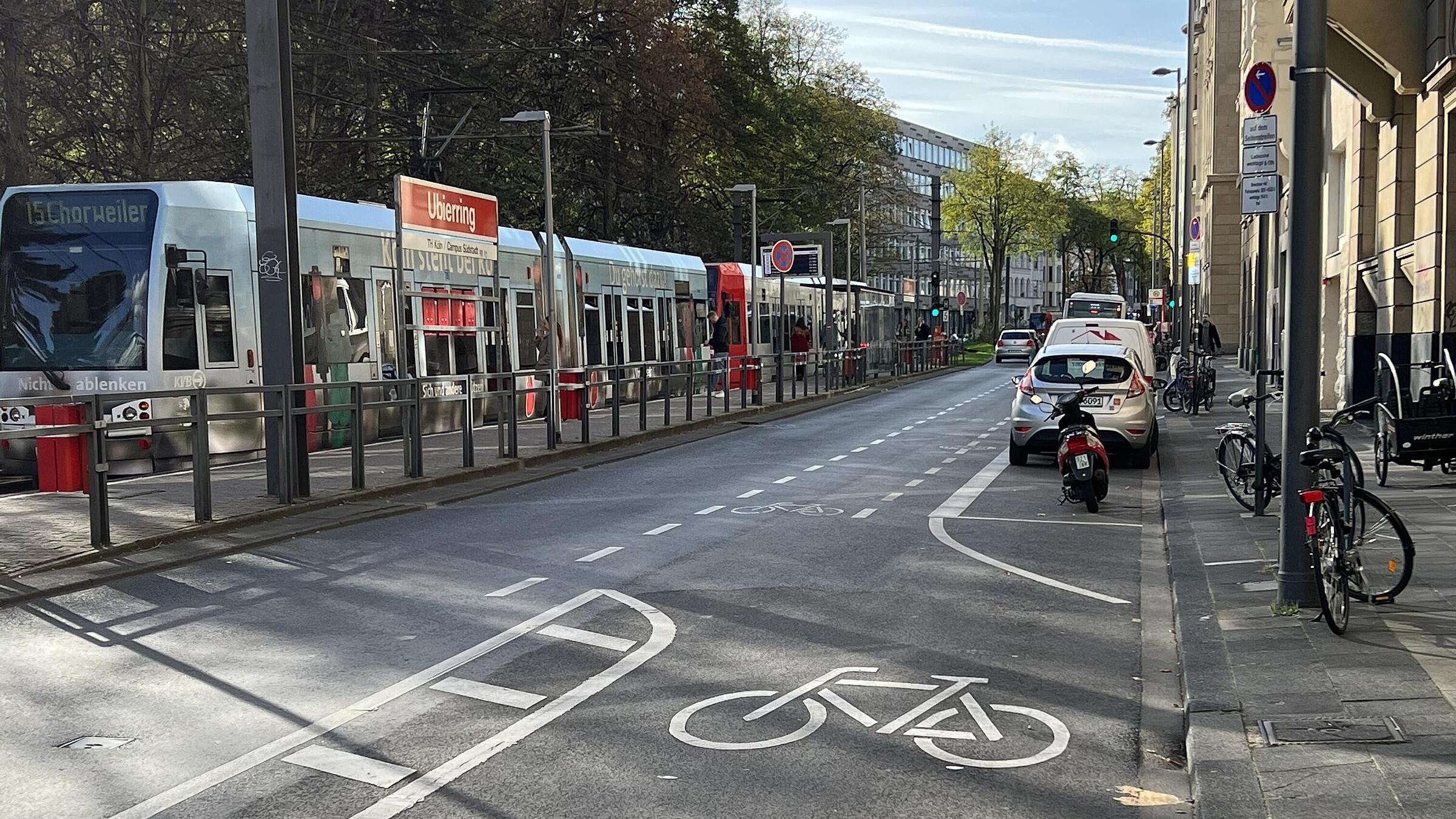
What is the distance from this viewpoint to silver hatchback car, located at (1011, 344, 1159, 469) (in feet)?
59.0

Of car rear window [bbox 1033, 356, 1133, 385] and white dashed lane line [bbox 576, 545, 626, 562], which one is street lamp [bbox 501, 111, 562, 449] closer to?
car rear window [bbox 1033, 356, 1133, 385]

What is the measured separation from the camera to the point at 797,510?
13.8 m

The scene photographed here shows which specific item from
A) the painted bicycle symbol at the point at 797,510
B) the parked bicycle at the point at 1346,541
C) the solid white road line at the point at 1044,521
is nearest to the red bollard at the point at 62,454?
the painted bicycle symbol at the point at 797,510

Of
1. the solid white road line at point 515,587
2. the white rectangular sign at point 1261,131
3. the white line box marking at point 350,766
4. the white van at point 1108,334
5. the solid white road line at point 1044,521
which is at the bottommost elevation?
the solid white road line at point 1044,521

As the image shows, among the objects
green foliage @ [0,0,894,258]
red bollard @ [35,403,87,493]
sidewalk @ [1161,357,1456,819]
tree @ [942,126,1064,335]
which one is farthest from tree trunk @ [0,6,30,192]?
tree @ [942,126,1064,335]

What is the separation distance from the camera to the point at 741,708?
256 inches

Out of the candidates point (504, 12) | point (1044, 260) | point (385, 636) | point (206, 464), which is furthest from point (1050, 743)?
point (1044, 260)

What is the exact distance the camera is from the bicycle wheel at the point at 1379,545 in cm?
808

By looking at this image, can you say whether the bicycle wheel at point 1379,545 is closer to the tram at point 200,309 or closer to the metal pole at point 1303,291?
the metal pole at point 1303,291

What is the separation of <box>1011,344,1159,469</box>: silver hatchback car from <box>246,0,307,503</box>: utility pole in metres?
8.57

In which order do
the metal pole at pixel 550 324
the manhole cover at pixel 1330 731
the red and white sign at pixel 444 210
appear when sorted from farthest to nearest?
1. the metal pole at pixel 550 324
2. the red and white sign at pixel 444 210
3. the manhole cover at pixel 1330 731

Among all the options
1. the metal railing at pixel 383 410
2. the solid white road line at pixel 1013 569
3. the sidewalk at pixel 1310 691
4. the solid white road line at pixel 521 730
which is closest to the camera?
the sidewalk at pixel 1310 691

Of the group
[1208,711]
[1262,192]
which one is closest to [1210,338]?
[1262,192]

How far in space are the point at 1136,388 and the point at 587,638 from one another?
1162 cm
